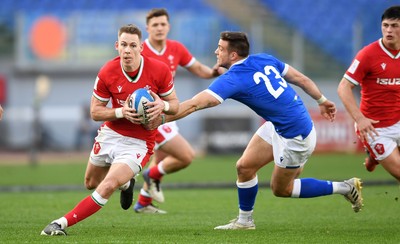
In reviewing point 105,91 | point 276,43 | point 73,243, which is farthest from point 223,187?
point 276,43

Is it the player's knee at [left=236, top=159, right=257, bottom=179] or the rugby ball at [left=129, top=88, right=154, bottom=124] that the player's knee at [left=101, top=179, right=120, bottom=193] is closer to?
the rugby ball at [left=129, top=88, right=154, bottom=124]

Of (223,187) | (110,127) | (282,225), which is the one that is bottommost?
(223,187)

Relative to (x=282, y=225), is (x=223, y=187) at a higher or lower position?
lower

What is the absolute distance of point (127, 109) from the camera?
8.74 metres

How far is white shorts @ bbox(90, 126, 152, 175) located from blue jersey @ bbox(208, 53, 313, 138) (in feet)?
3.93

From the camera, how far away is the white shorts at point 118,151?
9.21 meters

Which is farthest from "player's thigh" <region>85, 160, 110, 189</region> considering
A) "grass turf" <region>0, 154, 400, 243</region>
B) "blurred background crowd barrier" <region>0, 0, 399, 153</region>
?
"blurred background crowd barrier" <region>0, 0, 399, 153</region>

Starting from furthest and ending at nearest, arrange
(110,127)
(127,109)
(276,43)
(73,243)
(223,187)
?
(276,43) < (223,187) < (110,127) < (127,109) < (73,243)

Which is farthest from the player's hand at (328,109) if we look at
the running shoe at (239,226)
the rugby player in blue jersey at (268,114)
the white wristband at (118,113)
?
the white wristband at (118,113)

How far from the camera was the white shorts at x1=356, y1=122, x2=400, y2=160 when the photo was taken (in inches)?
384

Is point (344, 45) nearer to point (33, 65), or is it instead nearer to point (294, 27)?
point (294, 27)

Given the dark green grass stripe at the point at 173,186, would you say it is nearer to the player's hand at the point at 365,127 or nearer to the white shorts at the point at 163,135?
the white shorts at the point at 163,135

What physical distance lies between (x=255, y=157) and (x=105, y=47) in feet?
67.6

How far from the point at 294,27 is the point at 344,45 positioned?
7.32 feet
